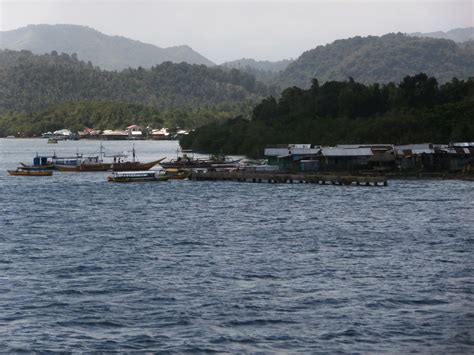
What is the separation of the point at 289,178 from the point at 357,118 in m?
41.6

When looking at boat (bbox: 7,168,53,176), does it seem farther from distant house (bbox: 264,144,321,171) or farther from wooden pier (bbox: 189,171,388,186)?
distant house (bbox: 264,144,321,171)

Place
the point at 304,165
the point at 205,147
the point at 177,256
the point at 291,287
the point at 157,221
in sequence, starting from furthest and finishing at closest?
the point at 205,147 < the point at 304,165 < the point at 157,221 < the point at 177,256 < the point at 291,287

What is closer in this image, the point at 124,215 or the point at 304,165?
the point at 124,215

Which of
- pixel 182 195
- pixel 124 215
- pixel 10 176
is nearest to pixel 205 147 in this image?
pixel 10 176

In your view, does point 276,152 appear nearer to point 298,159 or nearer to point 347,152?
point 298,159

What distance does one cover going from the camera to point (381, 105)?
140 metres

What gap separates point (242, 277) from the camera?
37.9 metres

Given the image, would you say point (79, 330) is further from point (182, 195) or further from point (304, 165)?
point (304, 165)

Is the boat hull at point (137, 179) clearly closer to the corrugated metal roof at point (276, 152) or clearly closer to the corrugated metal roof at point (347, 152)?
the corrugated metal roof at point (276, 152)

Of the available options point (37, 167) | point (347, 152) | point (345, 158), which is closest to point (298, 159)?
point (345, 158)

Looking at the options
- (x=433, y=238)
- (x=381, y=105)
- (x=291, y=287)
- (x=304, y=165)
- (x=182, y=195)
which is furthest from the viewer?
(x=381, y=105)

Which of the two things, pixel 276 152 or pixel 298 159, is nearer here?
pixel 298 159

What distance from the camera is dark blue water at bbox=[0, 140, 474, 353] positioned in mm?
28844

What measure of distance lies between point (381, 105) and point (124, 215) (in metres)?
82.0
